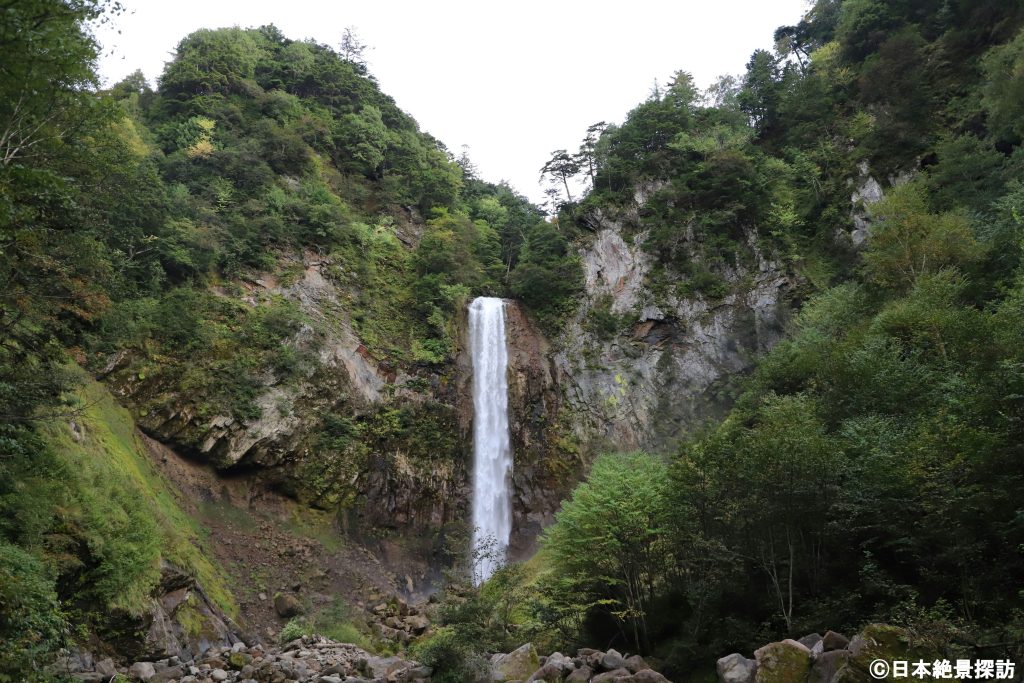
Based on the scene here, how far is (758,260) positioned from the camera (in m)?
27.8

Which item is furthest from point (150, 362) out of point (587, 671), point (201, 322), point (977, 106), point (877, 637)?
point (977, 106)

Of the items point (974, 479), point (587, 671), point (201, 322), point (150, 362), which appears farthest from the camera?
point (201, 322)

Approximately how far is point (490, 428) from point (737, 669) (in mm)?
18416

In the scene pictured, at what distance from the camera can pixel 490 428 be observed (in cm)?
2545

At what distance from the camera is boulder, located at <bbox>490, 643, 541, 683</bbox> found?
9.65 m

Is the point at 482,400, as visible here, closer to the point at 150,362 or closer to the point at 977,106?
the point at 150,362

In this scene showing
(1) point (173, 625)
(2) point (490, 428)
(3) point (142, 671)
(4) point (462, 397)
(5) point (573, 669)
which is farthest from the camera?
(4) point (462, 397)

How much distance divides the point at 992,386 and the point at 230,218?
79.9 ft

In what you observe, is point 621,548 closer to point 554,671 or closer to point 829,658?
point 554,671

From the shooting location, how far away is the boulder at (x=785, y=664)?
685 cm

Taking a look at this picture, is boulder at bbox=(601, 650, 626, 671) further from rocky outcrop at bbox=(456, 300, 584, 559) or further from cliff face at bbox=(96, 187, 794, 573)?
rocky outcrop at bbox=(456, 300, 584, 559)

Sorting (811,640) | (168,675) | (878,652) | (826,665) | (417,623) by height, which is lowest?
(417,623)

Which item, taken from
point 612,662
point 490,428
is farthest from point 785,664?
point 490,428

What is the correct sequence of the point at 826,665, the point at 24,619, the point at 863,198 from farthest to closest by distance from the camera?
the point at 863,198, the point at 24,619, the point at 826,665
